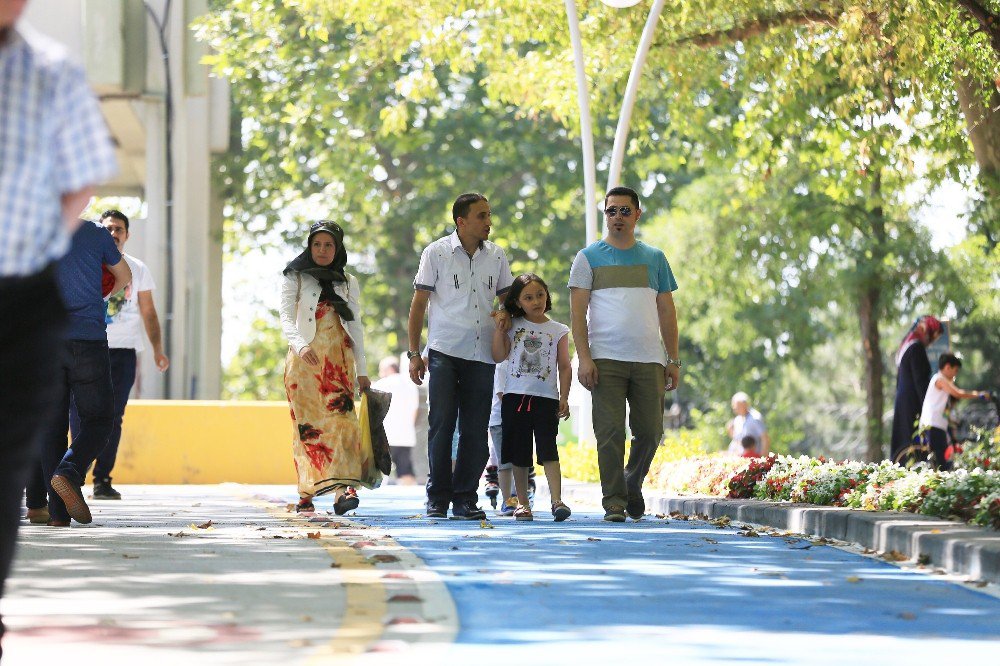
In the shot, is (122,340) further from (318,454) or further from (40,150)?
(40,150)

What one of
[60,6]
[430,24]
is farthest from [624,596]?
[60,6]

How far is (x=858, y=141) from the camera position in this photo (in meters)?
19.7

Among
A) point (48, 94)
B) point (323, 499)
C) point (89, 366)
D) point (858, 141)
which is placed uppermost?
point (858, 141)

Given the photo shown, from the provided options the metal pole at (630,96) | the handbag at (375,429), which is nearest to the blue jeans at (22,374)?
the handbag at (375,429)

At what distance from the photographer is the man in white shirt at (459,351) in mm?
11680

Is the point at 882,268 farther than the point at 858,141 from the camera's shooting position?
Yes

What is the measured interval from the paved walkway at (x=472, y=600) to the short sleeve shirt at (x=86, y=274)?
115 centimetres

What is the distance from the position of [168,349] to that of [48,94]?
2074cm

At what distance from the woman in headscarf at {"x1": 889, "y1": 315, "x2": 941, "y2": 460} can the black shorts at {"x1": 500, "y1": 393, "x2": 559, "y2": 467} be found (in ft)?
23.4

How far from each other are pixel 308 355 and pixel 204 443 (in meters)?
10.8

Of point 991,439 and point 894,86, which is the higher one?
point 894,86

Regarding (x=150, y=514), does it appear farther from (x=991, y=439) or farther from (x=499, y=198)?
(x=499, y=198)

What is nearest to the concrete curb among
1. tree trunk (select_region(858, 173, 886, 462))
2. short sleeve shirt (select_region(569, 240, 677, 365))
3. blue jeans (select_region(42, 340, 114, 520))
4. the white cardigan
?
short sleeve shirt (select_region(569, 240, 677, 365))

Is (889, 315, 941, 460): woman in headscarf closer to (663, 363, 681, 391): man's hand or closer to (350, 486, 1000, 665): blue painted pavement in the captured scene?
(663, 363, 681, 391): man's hand
